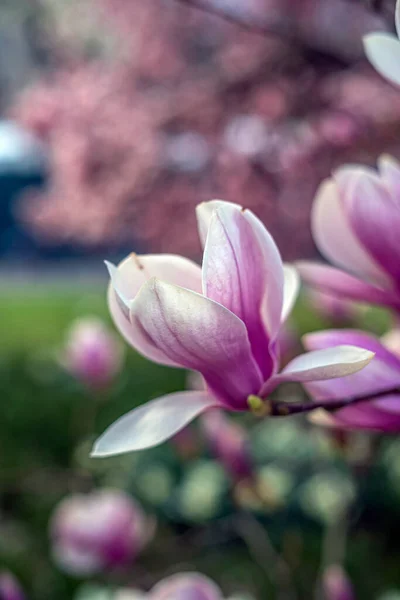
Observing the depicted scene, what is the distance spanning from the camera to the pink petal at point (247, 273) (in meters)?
0.36

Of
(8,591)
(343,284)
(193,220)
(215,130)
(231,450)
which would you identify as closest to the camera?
(343,284)

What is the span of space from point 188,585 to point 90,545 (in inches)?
22.3

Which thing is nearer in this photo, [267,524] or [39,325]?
[267,524]

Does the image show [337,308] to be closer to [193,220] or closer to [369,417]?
[193,220]

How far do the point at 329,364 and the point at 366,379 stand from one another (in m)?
0.06

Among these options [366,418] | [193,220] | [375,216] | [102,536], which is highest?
[375,216]

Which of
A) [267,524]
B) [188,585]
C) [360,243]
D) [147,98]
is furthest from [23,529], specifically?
[360,243]

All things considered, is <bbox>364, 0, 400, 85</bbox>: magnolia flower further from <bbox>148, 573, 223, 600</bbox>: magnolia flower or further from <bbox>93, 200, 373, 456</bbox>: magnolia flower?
<bbox>148, 573, 223, 600</bbox>: magnolia flower

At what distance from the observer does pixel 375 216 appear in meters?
0.41

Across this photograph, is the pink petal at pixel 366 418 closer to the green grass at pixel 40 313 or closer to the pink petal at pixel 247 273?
the pink petal at pixel 247 273

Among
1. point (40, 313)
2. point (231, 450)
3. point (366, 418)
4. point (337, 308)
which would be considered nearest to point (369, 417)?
point (366, 418)

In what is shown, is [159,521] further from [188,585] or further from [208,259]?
[208,259]

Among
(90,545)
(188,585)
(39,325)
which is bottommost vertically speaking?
(39,325)

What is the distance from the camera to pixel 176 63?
1919 millimetres
